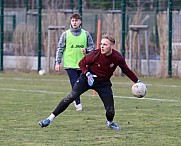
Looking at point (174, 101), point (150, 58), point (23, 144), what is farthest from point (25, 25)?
point (23, 144)

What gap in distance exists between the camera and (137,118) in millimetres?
11836

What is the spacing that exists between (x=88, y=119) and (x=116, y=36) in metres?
12.8

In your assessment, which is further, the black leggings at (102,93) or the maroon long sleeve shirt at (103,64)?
the black leggings at (102,93)

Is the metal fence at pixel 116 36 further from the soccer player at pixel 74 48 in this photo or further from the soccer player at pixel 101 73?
the soccer player at pixel 101 73

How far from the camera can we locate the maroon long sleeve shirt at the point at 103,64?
10.3 m

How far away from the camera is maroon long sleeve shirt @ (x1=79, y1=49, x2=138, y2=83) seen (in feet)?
33.7

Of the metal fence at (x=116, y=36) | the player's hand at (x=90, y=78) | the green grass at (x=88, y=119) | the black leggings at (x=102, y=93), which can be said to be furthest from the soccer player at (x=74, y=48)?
the metal fence at (x=116, y=36)

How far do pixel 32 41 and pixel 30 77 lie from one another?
3.22 m

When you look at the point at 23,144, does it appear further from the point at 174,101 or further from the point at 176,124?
the point at 174,101

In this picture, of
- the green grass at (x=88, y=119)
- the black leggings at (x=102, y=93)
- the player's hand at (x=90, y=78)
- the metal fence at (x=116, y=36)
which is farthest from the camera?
the metal fence at (x=116, y=36)

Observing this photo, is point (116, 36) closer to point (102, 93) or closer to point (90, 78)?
point (102, 93)

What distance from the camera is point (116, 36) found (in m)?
24.2

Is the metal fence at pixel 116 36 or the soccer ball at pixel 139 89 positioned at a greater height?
the metal fence at pixel 116 36

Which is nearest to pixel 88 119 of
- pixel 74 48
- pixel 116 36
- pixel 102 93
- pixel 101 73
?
pixel 102 93
